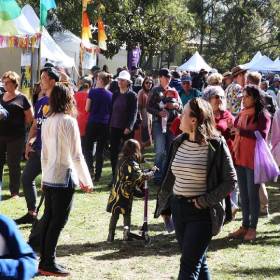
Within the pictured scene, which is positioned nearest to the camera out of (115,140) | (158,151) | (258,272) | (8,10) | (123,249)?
(258,272)

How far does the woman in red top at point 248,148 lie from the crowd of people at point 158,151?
1 centimetres

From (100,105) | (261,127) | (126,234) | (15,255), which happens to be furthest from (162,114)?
(15,255)

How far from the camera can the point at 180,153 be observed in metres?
4.79

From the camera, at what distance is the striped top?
184 inches

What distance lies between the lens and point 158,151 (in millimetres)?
10664

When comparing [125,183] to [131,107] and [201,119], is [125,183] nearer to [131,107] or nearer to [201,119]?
[201,119]

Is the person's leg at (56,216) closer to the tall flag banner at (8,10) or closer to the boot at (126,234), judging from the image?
the boot at (126,234)

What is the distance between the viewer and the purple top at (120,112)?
406 inches

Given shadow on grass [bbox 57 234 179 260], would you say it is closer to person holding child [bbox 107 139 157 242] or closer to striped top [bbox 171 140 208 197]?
person holding child [bbox 107 139 157 242]

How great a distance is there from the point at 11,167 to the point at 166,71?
3.00 metres

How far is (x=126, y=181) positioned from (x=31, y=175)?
1.25m

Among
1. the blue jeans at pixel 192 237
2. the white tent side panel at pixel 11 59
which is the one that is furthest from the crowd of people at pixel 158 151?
the white tent side panel at pixel 11 59

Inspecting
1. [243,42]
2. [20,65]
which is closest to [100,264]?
[20,65]

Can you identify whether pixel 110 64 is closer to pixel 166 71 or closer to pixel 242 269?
pixel 166 71
